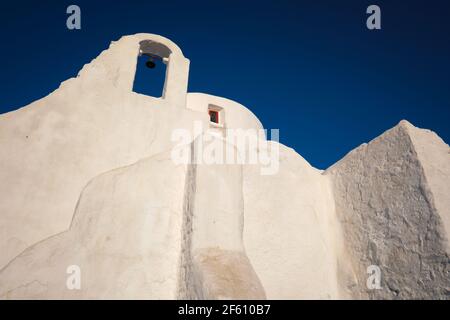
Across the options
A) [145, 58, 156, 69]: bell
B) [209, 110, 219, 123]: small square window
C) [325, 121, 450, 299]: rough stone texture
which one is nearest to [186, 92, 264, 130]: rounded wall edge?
[209, 110, 219, 123]: small square window

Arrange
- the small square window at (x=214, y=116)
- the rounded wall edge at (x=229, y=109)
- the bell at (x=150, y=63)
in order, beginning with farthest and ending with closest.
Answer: the small square window at (x=214, y=116) → the rounded wall edge at (x=229, y=109) → the bell at (x=150, y=63)

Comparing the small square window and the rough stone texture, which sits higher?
the small square window

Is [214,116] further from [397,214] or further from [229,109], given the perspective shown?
[397,214]

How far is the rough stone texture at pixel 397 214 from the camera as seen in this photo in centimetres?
395

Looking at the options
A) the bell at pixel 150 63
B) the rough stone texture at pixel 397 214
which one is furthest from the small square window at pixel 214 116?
the rough stone texture at pixel 397 214

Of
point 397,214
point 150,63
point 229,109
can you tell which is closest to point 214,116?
point 229,109

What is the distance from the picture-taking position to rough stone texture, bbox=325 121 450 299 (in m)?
3.95

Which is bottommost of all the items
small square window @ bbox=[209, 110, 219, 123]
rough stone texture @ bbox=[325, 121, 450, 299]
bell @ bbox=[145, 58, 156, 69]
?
rough stone texture @ bbox=[325, 121, 450, 299]

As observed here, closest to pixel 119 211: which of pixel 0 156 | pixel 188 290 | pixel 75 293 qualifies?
pixel 75 293

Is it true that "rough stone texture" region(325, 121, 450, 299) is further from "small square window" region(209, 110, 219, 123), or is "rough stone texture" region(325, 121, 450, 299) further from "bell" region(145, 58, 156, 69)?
"small square window" region(209, 110, 219, 123)

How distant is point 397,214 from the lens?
450 cm

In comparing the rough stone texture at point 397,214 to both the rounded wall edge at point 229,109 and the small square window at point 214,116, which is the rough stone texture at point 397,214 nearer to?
the rounded wall edge at point 229,109

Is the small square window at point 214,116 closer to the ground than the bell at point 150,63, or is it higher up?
higher up

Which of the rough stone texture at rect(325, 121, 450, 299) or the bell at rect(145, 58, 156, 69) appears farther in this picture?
the bell at rect(145, 58, 156, 69)
